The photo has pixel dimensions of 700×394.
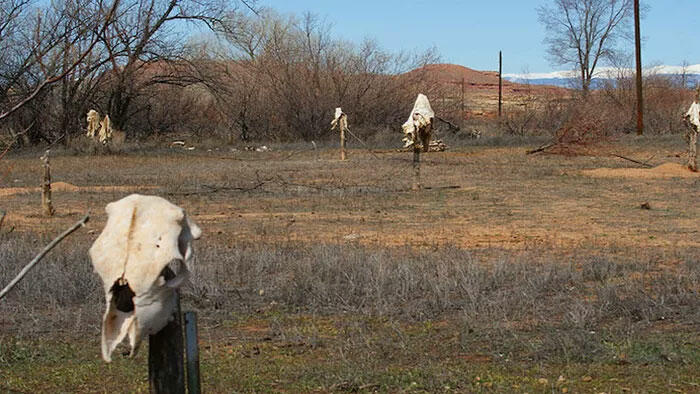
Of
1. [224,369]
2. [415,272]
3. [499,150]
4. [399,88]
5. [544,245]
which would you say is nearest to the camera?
[224,369]

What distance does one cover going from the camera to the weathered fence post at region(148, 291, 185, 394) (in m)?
3.66

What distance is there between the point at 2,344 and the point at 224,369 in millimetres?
1788

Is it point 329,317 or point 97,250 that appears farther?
point 329,317

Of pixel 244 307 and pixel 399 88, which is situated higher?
pixel 399 88

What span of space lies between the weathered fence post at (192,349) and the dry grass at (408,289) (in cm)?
64

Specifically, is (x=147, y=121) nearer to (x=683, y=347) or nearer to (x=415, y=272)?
(x=415, y=272)

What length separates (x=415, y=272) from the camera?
993cm

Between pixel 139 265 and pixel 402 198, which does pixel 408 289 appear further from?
pixel 402 198

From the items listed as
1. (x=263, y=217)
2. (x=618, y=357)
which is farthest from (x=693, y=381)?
(x=263, y=217)

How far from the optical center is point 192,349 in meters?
3.97

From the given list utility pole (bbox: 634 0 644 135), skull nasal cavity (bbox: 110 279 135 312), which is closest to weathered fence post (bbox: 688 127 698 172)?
utility pole (bbox: 634 0 644 135)

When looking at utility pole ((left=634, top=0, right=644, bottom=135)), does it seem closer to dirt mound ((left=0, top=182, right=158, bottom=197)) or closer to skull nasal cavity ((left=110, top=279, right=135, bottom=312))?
dirt mound ((left=0, top=182, right=158, bottom=197))

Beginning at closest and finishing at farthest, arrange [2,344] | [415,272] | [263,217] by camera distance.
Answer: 1. [2,344]
2. [415,272]
3. [263,217]

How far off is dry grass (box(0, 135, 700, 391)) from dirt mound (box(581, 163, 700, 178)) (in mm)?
4555
